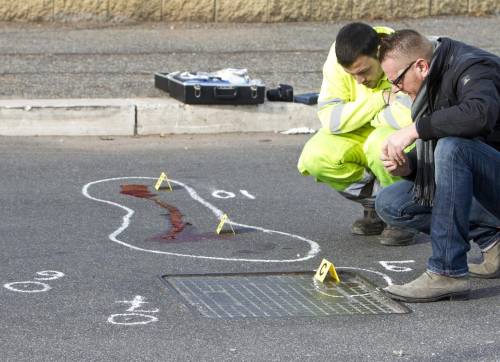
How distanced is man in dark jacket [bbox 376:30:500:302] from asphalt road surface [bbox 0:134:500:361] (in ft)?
0.65

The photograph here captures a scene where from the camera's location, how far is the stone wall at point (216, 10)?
12539 millimetres

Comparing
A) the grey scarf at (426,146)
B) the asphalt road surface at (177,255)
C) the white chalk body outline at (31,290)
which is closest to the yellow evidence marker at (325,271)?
the asphalt road surface at (177,255)

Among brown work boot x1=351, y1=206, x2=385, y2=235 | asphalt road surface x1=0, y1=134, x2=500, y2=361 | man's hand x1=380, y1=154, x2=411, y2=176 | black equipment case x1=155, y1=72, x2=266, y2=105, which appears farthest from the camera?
black equipment case x1=155, y1=72, x2=266, y2=105

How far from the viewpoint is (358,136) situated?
6770 millimetres

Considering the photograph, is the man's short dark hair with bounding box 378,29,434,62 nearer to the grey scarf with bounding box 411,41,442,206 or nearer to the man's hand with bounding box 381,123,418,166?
the grey scarf with bounding box 411,41,442,206

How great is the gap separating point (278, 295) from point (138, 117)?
424 centimetres

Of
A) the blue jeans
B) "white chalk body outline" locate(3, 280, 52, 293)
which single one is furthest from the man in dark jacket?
"white chalk body outline" locate(3, 280, 52, 293)

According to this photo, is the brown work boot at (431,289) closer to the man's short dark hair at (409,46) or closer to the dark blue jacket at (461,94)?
the dark blue jacket at (461,94)

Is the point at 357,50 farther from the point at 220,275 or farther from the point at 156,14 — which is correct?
the point at 156,14

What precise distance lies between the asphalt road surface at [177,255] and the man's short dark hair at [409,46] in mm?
1153

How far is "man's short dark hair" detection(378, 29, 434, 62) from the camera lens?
545 cm

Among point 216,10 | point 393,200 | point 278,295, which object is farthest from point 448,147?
point 216,10

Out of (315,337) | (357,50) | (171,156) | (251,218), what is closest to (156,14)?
(171,156)

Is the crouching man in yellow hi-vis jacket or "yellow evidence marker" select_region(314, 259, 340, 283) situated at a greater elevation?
the crouching man in yellow hi-vis jacket
